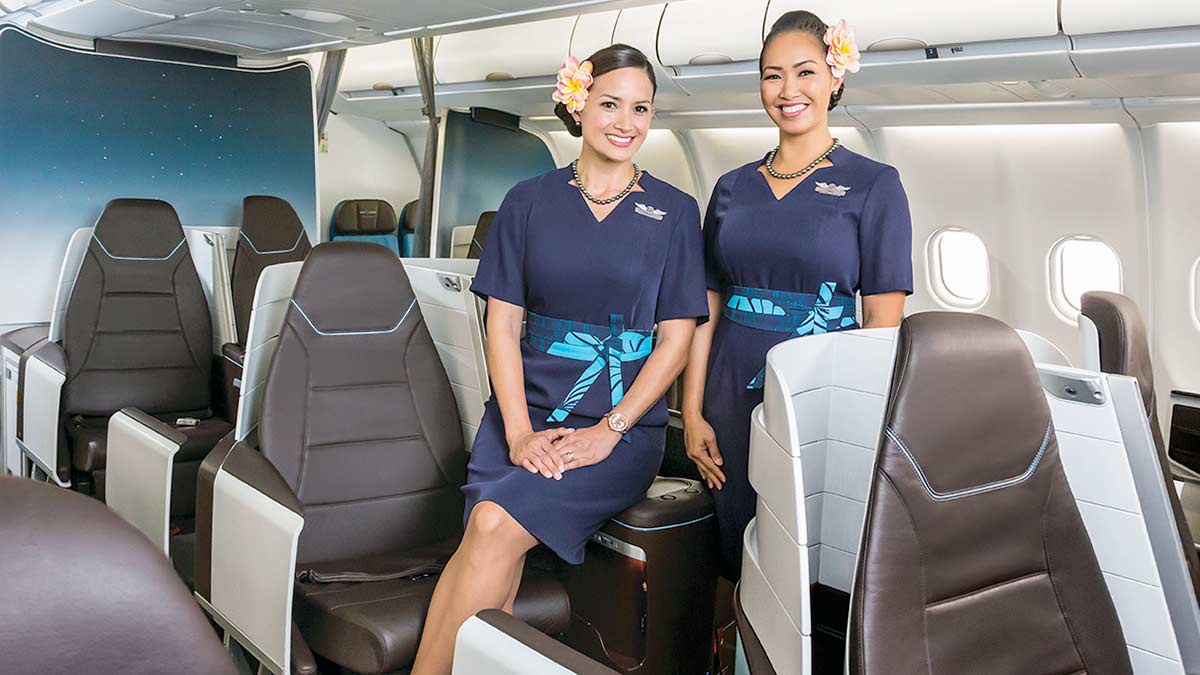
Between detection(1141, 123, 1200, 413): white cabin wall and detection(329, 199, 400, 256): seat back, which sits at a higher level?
detection(329, 199, 400, 256): seat back

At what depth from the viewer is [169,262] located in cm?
471

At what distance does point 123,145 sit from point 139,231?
711 millimetres

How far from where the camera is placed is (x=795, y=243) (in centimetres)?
246

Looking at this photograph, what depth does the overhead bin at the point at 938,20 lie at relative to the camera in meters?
3.52

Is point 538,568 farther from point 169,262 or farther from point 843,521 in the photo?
point 169,262

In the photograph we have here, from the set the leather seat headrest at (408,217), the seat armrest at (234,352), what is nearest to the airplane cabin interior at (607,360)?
the seat armrest at (234,352)

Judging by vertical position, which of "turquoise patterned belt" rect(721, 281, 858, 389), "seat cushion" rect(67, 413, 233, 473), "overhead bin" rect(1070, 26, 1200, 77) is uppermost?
"overhead bin" rect(1070, 26, 1200, 77)

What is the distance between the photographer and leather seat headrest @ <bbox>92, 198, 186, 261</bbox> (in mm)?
4598

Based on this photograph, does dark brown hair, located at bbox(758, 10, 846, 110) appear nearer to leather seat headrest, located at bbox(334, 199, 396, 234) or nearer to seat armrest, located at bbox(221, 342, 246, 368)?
seat armrest, located at bbox(221, 342, 246, 368)

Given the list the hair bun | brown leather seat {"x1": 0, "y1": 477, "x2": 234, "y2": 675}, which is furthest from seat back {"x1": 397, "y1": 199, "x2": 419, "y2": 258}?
brown leather seat {"x1": 0, "y1": 477, "x2": 234, "y2": 675}

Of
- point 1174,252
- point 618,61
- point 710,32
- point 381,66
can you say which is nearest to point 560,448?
point 618,61

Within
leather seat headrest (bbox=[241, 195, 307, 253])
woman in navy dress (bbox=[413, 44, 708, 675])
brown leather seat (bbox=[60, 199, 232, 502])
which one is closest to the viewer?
woman in navy dress (bbox=[413, 44, 708, 675])

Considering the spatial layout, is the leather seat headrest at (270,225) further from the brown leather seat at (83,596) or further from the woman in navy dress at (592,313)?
the brown leather seat at (83,596)

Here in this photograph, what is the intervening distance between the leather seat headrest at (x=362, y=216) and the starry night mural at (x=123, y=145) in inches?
131
